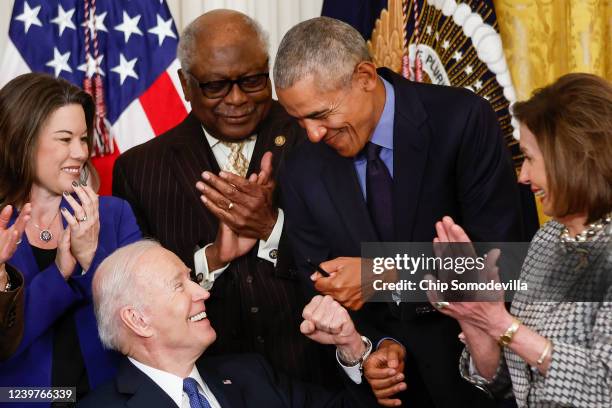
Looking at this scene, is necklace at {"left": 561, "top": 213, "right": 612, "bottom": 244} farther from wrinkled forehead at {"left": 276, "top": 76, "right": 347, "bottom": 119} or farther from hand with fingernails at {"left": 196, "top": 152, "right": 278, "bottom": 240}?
hand with fingernails at {"left": 196, "top": 152, "right": 278, "bottom": 240}

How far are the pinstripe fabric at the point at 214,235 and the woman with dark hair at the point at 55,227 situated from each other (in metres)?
0.23

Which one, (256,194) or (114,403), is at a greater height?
(256,194)

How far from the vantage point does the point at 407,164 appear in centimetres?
304

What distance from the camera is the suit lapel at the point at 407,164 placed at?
3033 millimetres

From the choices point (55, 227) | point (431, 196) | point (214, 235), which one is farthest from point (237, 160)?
point (431, 196)

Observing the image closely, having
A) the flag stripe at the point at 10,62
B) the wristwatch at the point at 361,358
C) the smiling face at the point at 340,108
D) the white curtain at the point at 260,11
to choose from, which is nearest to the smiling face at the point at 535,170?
the smiling face at the point at 340,108

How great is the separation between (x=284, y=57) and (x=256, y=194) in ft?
1.94

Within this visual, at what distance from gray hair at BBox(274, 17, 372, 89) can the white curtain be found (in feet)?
5.17

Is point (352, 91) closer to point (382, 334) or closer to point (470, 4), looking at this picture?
point (382, 334)

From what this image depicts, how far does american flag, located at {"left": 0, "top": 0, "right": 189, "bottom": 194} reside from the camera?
13.3 feet

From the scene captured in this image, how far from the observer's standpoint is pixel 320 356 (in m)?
3.50

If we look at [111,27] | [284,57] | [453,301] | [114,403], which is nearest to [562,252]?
[453,301]

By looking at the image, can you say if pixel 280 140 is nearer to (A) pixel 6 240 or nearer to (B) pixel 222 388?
(B) pixel 222 388

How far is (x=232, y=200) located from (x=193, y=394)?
823mm
